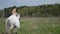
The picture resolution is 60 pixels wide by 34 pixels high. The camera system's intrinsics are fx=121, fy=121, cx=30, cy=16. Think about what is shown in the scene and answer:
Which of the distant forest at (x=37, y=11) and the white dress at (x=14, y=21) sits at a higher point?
the distant forest at (x=37, y=11)

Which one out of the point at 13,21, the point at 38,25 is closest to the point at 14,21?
the point at 13,21

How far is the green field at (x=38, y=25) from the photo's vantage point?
58.0 inches

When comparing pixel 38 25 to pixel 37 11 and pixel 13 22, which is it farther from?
pixel 13 22

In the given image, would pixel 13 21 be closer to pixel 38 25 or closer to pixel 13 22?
pixel 13 22

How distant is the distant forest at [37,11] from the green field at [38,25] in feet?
0.17

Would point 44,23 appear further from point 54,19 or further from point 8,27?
point 8,27

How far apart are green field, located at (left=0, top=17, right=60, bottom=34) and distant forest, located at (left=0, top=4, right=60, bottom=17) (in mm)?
52

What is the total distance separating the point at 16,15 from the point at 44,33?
0.41 m

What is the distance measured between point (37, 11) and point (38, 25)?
182 mm

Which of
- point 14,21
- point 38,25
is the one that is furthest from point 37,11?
point 14,21

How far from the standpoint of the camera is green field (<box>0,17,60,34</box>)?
147cm

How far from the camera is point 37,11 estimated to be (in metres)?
1.55

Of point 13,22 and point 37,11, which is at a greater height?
point 37,11

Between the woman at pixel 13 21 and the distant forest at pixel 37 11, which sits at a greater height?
the distant forest at pixel 37 11
